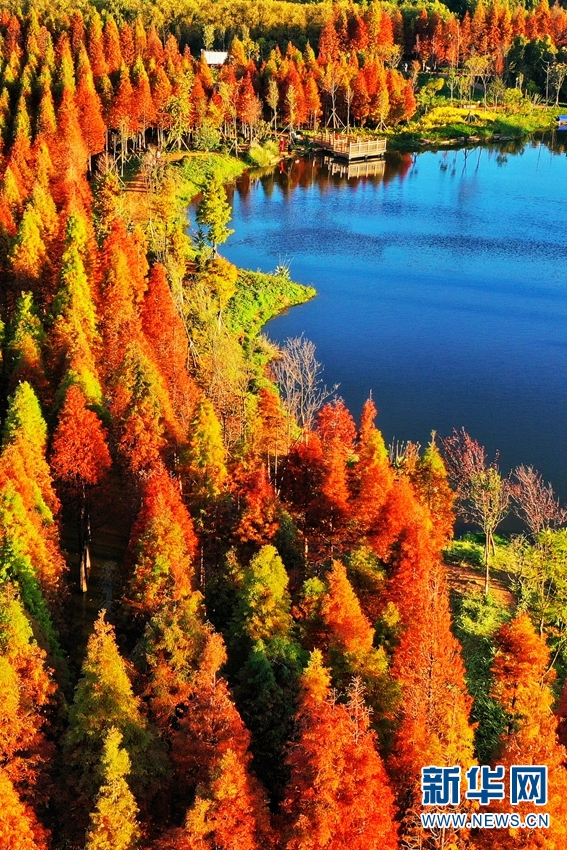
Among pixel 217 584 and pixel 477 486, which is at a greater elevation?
pixel 477 486

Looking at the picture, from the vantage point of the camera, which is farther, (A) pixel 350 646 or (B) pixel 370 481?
(B) pixel 370 481

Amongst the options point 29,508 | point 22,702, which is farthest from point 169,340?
point 22,702

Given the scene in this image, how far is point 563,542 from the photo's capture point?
38.8m

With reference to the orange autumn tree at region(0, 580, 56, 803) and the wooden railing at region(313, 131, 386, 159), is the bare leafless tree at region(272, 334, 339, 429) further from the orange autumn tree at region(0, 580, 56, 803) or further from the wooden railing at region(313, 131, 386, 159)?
the wooden railing at region(313, 131, 386, 159)

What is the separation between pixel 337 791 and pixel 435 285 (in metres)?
63.9

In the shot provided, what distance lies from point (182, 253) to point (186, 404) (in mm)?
25620

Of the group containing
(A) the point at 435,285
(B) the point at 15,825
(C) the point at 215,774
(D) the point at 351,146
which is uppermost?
(D) the point at 351,146

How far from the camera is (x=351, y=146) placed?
128375mm

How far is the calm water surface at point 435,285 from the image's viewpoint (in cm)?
5959

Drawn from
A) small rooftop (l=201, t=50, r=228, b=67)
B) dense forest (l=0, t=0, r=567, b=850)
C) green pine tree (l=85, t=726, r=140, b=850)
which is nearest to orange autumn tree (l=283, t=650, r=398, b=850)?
dense forest (l=0, t=0, r=567, b=850)

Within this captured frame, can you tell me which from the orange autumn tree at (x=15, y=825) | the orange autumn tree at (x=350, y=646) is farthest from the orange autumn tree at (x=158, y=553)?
the orange autumn tree at (x=15, y=825)

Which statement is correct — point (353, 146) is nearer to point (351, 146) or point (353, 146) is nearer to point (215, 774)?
point (351, 146)

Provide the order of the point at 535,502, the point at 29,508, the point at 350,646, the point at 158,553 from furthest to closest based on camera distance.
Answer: the point at 535,502 → the point at 29,508 → the point at 158,553 → the point at 350,646

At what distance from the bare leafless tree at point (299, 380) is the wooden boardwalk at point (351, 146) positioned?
224ft
